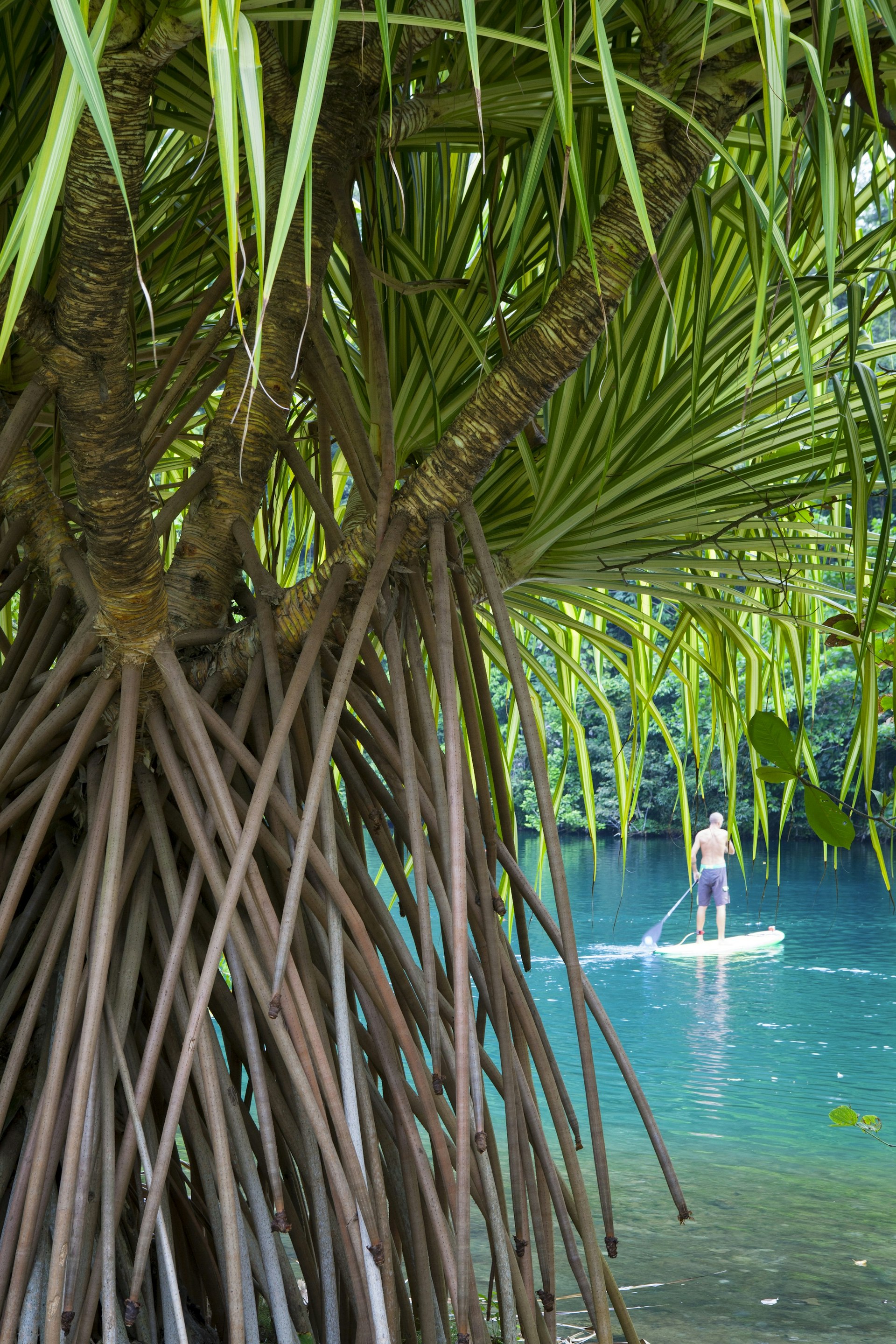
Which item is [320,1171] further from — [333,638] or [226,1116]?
[333,638]

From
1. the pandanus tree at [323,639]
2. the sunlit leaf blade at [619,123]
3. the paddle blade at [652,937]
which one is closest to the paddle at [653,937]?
the paddle blade at [652,937]

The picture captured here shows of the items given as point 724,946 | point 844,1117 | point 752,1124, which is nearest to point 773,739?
point 844,1117

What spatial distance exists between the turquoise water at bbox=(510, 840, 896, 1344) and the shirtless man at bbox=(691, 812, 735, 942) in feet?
1.52

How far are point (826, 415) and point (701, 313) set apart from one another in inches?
19.3

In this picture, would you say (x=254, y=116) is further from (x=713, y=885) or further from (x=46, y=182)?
(x=713, y=885)

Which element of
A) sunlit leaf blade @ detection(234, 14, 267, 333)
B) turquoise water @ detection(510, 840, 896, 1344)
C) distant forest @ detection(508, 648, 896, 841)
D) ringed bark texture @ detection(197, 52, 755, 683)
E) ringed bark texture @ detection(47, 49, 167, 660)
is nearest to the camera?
sunlit leaf blade @ detection(234, 14, 267, 333)

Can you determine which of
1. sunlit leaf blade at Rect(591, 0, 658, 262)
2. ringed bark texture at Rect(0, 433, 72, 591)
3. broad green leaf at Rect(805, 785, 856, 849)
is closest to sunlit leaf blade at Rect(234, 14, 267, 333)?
sunlit leaf blade at Rect(591, 0, 658, 262)

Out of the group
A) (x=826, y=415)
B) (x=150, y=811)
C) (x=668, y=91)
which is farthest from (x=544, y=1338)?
(x=826, y=415)

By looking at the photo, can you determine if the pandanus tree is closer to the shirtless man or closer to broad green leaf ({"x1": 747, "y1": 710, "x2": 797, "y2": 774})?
broad green leaf ({"x1": 747, "y1": 710, "x2": 797, "y2": 774})

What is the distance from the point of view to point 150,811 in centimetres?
94

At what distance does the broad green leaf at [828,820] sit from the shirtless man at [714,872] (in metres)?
6.89

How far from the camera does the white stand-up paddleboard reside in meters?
7.67

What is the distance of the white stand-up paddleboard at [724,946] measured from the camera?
767 cm

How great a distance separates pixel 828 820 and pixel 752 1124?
283 centimetres
